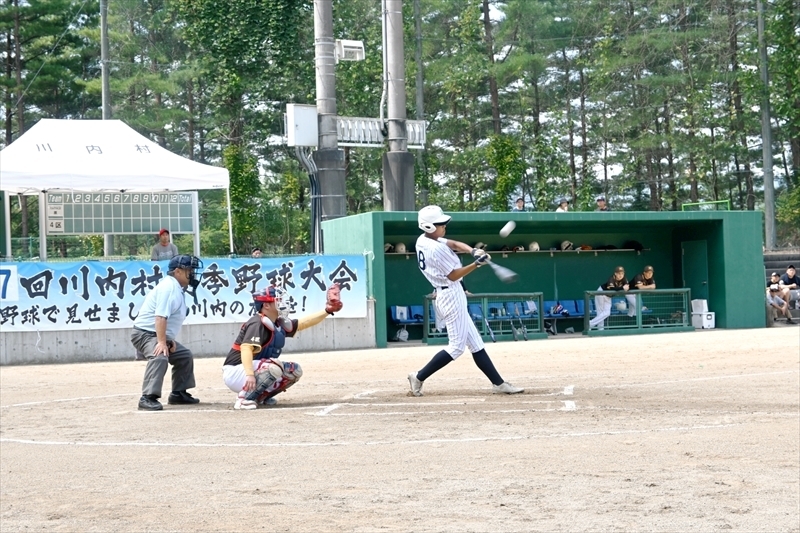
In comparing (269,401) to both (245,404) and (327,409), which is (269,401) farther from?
(327,409)

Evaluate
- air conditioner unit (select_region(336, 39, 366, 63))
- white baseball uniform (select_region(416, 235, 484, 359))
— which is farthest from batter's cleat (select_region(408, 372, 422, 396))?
air conditioner unit (select_region(336, 39, 366, 63))

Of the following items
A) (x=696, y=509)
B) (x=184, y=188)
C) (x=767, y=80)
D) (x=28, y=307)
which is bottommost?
(x=696, y=509)

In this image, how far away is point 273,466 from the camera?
306 inches

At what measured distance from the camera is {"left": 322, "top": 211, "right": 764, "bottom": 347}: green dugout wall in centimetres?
2258

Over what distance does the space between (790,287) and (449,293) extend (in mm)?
15649

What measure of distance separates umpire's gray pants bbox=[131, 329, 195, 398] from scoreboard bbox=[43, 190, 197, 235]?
35.7ft

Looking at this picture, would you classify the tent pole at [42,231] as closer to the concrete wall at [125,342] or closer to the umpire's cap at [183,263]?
the concrete wall at [125,342]

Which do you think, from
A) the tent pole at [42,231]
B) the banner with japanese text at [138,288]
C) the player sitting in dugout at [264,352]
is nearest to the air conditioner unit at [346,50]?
the banner with japanese text at [138,288]

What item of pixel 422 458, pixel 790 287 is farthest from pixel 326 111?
pixel 422 458

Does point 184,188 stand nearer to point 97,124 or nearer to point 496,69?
point 97,124

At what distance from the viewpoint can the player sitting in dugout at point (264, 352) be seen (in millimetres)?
10477

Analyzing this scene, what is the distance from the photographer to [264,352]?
35.8ft

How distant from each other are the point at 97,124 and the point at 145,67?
2410cm

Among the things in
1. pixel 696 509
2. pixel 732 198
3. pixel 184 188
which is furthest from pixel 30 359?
pixel 732 198
